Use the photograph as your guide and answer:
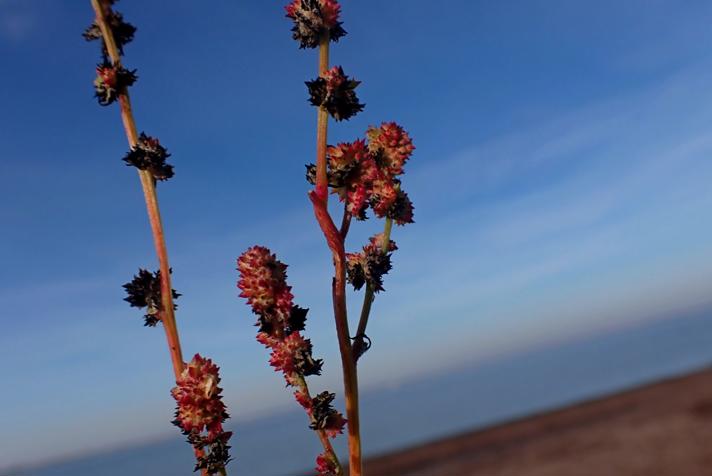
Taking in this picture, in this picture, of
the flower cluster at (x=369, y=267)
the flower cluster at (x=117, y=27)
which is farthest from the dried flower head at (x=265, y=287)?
the flower cluster at (x=117, y=27)

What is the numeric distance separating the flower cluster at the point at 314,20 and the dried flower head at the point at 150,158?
1.31 ft

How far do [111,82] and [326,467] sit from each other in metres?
0.83

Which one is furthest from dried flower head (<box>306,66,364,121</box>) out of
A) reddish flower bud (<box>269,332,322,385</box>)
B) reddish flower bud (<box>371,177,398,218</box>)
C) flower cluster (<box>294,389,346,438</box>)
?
flower cluster (<box>294,389,346,438</box>)

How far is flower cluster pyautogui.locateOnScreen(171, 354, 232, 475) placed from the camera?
3.69ft

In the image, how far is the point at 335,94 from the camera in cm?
140

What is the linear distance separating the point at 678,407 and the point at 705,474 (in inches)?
589

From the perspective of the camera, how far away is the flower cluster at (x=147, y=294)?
120 cm

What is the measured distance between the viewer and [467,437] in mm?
46188

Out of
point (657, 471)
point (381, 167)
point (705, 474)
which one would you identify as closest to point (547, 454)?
point (657, 471)

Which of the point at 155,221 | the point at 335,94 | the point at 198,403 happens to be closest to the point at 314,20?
the point at 335,94

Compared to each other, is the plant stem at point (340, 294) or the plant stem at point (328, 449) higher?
the plant stem at point (340, 294)

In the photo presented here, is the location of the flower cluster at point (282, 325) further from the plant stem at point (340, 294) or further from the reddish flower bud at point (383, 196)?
the reddish flower bud at point (383, 196)

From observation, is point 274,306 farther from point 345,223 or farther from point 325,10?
point 325,10

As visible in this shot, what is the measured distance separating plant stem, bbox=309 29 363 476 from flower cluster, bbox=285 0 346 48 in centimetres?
20
